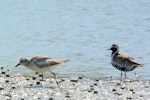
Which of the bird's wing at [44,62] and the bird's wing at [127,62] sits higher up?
the bird's wing at [44,62]

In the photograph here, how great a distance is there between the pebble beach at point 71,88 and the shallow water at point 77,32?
1.46 metres

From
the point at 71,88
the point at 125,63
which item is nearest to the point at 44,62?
the point at 71,88

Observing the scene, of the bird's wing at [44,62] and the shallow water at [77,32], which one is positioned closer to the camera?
the bird's wing at [44,62]

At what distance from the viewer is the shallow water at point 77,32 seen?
20484 mm

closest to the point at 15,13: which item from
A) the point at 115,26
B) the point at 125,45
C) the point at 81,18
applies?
the point at 81,18

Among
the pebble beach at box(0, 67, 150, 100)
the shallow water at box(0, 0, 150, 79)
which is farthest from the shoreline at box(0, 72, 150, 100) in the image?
the shallow water at box(0, 0, 150, 79)

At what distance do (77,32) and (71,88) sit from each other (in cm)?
1173

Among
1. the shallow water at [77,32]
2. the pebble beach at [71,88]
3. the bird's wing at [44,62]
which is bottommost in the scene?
the shallow water at [77,32]

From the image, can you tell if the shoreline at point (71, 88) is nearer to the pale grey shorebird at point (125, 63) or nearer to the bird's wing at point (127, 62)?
the pale grey shorebird at point (125, 63)

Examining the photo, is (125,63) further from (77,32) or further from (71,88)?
(77,32)

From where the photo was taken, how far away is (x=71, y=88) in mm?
15578

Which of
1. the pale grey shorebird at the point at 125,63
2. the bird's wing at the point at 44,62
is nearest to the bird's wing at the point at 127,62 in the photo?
the pale grey shorebird at the point at 125,63

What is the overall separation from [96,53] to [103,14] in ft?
36.4

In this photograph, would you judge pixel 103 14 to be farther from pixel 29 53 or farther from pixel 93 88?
pixel 93 88
